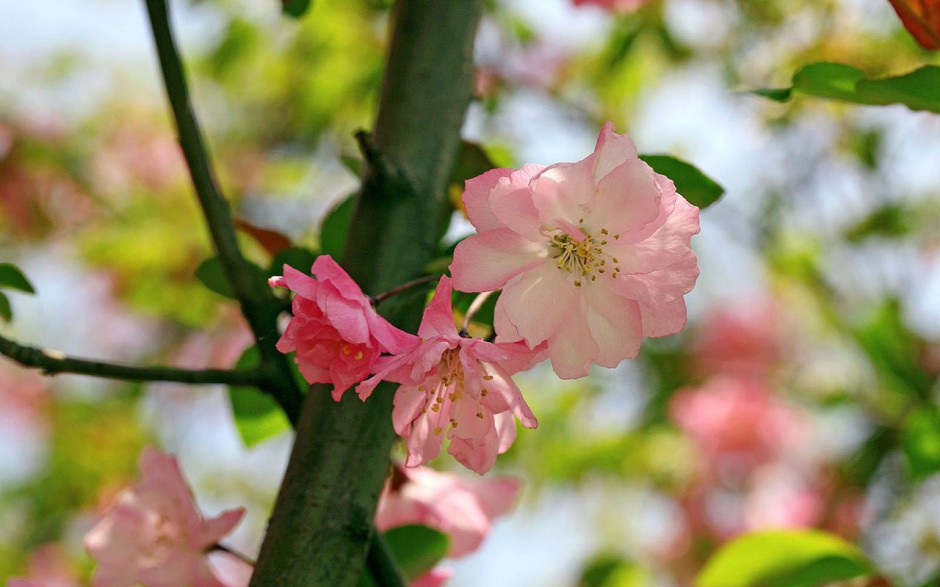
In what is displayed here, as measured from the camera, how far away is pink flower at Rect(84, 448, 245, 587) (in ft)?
2.13

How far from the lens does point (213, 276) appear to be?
2.20 ft

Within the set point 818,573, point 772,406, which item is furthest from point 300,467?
point 772,406

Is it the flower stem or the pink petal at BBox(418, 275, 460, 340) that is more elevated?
the flower stem

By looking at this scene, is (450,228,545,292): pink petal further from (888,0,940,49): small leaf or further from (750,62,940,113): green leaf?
(888,0,940,49): small leaf

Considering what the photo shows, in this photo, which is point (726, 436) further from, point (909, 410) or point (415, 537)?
point (415, 537)

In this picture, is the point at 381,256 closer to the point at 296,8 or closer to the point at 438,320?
the point at 438,320

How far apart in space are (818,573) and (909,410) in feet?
3.84

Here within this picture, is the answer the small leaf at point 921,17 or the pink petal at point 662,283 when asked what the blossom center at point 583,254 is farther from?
the small leaf at point 921,17

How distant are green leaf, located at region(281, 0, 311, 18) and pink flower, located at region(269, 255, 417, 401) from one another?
0.35 metres

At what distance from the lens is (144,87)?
3250 mm

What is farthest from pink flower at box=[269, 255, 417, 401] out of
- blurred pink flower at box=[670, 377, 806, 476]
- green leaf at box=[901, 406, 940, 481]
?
blurred pink flower at box=[670, 377, 806, 476]

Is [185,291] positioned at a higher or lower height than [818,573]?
higher

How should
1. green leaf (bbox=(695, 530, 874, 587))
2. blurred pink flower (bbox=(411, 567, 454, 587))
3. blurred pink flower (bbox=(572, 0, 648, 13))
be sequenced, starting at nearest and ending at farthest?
blurred pink flower (bbox=(411, 567, 454, 587)), green leaf (bbox=(695, 530, 874, 587)), blurred pink flower (bbox=(572, 0, 648, 13))

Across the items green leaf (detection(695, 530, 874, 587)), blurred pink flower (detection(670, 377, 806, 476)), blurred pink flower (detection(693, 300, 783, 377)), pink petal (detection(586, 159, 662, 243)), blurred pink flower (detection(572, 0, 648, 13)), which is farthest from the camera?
blurred pink flower (detection(693, 300, 783, 377))
